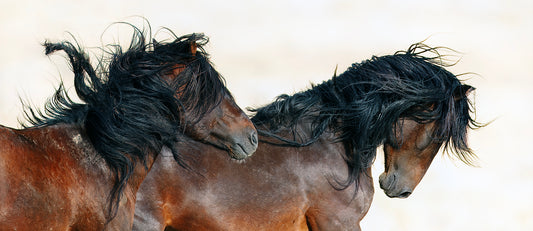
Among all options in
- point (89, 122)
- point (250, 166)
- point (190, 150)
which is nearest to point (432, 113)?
point (250, 166)

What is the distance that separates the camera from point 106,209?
411 cm

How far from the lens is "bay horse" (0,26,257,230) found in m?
3.77

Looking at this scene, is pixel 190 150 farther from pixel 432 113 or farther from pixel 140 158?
pixel 432 113

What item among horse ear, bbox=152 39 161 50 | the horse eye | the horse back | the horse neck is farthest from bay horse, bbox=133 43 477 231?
the horse back

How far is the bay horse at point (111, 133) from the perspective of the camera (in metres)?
3.77

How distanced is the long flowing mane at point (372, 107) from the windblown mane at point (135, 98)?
128 cm

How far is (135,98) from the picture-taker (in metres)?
4.48

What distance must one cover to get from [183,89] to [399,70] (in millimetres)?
2217

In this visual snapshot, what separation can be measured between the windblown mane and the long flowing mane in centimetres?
128

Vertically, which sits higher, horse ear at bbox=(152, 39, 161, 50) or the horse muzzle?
horse ear at bbox=(152, 39, 161, 50)

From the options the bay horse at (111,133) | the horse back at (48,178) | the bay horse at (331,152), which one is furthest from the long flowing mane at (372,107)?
the horse back at (48,178)

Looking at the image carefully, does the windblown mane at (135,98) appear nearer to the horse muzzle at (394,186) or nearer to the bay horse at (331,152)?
the bay horse at (331,152)

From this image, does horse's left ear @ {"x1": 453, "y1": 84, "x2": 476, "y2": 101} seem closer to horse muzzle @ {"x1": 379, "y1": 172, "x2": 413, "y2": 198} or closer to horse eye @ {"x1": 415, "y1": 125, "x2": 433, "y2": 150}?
horse eye @ {"x1": 415, "y1": 125, "x2": 433, "y2": 150}

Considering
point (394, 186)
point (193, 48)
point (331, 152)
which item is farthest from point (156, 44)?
point (394, 186)
